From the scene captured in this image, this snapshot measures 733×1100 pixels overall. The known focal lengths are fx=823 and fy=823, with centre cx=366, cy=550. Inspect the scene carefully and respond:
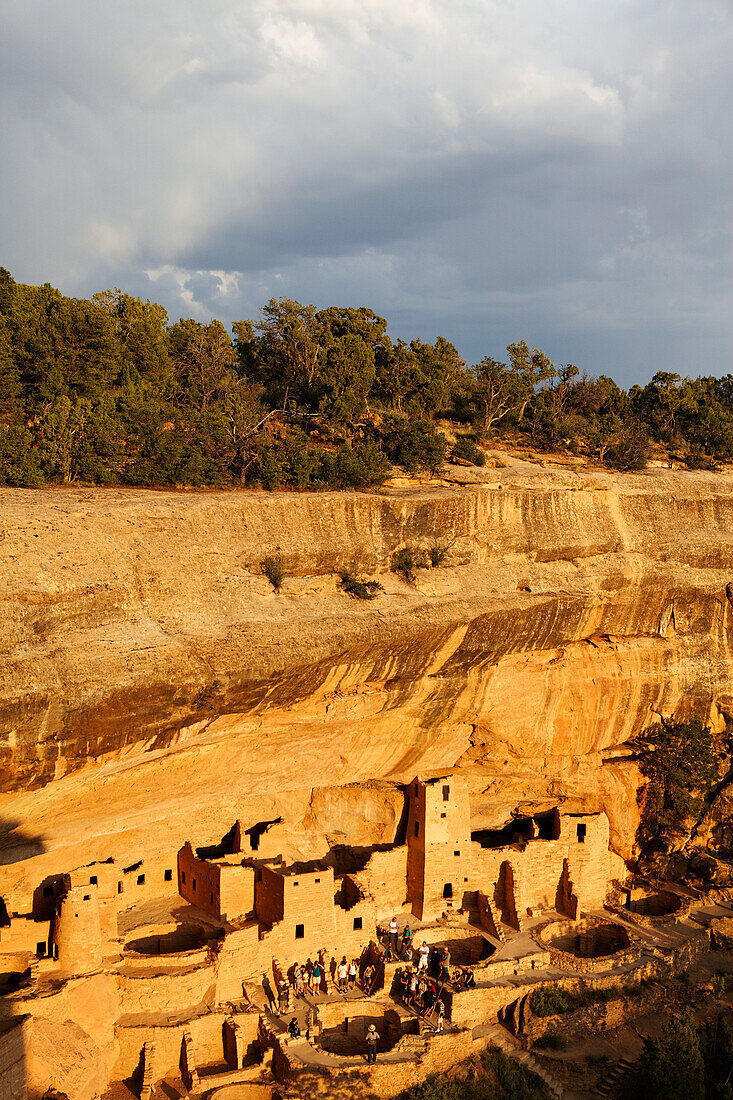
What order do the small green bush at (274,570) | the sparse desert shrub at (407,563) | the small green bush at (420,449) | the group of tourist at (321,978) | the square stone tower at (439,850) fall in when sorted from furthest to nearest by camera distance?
the small green bush at (420,449) < the sparse desert shrub at (407,563) < the square stone tower at (439,850) < the small green bush at (274,570) < the group of tourist at (321,978)

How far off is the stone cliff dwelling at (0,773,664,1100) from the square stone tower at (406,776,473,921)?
3cm

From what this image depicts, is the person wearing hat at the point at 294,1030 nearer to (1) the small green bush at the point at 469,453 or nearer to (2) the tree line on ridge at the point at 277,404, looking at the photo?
(2) the tree line on ridge at the point at 277,404

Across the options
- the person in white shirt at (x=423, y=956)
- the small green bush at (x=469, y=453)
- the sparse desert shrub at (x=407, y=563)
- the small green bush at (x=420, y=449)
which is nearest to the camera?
the person in white shirt at (x=423, y=956)

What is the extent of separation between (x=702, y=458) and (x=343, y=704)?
697 inches

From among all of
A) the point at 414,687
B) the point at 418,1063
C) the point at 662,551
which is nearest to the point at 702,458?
the point at 662,551

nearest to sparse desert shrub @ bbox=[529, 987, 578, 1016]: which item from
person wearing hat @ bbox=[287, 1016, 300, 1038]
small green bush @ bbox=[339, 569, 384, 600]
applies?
person wearing hat @ bbox=[287, 1016, 300, 1038]

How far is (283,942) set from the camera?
54.6ft

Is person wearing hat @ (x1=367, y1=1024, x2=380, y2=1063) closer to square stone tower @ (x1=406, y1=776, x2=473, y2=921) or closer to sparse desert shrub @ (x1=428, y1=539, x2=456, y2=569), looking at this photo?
square stone tower @ (x1=406, y1=776, x2=473, y2=921)

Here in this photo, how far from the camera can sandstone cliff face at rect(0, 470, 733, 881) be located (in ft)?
48.4

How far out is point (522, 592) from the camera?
20359mm

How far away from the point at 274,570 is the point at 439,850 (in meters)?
7.73

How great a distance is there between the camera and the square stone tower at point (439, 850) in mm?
19141

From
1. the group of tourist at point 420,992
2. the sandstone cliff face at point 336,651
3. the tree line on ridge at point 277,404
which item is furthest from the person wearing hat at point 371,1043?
the tree line on ridge at point 277,404

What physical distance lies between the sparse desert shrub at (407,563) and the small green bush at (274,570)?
3058 mm
